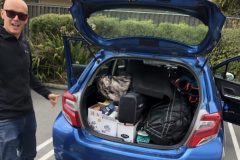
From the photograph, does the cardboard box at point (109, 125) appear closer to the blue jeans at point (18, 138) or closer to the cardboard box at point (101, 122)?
the cardboard box at point (101, 122)

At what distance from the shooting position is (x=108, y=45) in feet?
11.6

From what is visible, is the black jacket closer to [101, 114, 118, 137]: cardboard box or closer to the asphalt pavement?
[101, 114, 118, 137]: cardboard box

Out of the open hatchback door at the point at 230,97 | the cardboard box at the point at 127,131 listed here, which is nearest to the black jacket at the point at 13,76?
the cardboard box at the point at 127,131

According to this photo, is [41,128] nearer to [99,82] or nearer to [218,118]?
[99,82]

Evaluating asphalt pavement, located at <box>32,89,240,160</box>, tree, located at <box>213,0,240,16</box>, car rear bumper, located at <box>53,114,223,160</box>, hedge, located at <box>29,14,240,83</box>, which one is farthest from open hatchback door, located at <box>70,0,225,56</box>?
tree, located at <box>213,0,240,16</box>

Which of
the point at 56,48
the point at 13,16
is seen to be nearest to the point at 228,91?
the point at 13,16

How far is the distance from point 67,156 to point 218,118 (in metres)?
1.33

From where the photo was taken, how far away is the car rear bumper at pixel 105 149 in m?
2.89

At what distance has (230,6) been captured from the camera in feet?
40.5

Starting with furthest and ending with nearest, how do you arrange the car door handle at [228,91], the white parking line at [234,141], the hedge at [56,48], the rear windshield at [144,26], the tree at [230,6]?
the tree at [230,6] → the hedge at [56,48] → the white parking line at [234,141] → the car door handle at [228,91] → the rear windshield at [144,26]

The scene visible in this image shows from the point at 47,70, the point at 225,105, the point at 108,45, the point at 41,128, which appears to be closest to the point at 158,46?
the point at 108,45

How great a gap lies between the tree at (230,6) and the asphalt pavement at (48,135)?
7042mm

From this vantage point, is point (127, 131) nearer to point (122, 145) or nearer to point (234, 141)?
point (122, 145)

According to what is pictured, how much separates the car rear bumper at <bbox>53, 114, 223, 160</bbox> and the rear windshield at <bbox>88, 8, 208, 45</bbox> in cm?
108
